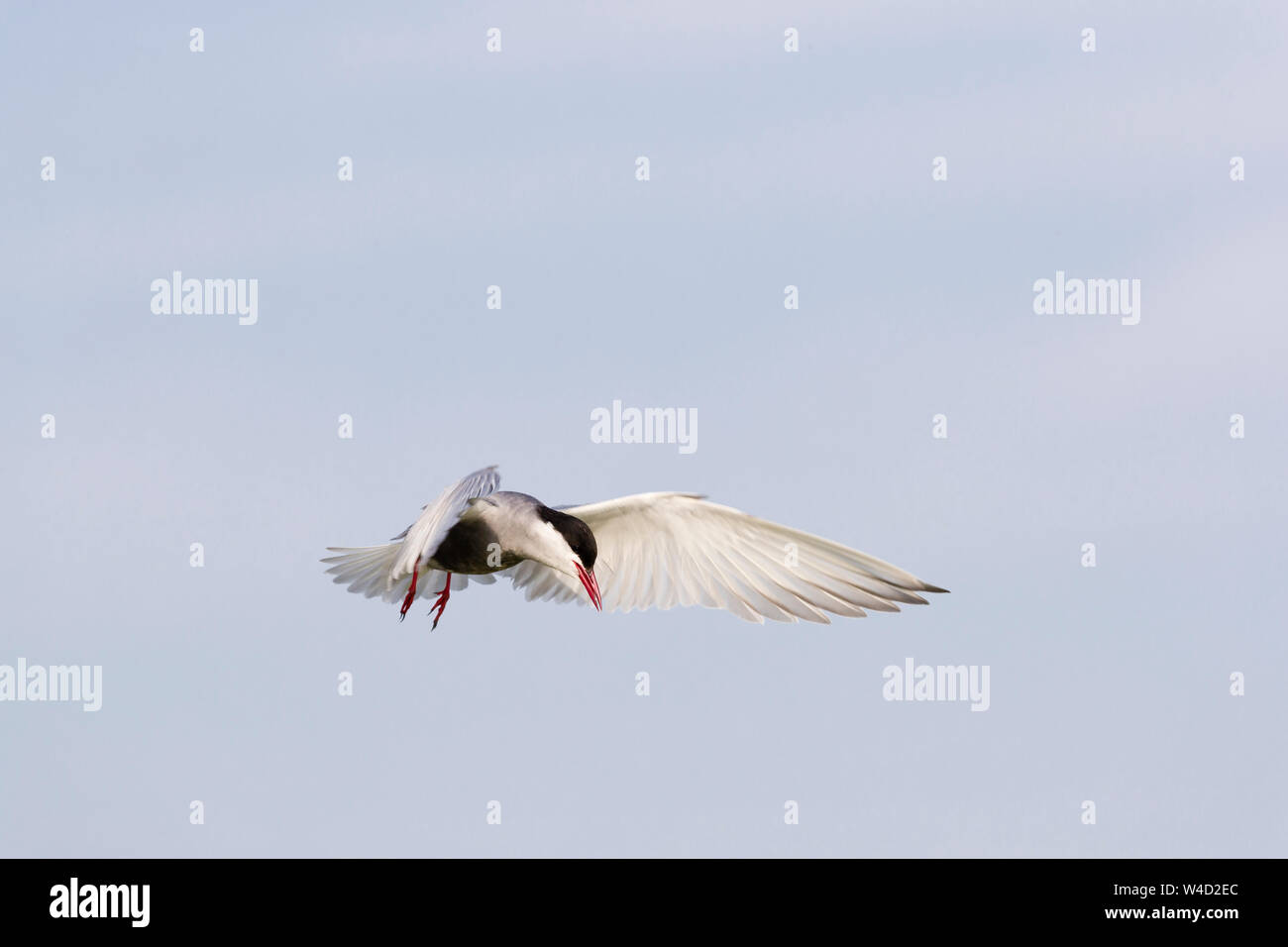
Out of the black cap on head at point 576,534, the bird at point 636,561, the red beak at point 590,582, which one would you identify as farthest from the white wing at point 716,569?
the black cap on head at point 576,534

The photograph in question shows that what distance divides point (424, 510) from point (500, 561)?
0.89m

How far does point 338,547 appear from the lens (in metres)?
15.2

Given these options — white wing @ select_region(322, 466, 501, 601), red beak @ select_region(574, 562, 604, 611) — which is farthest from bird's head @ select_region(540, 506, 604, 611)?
white wing @ select_region(322, 466, 501, 601)

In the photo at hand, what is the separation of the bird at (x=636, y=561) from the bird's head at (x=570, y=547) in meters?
0.01

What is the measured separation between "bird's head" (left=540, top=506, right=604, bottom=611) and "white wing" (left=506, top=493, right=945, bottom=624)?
64cm

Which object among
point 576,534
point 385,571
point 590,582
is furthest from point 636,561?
point 385,571

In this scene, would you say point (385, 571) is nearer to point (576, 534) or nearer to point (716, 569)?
point (576, 534)

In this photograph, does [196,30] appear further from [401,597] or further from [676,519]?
[676,519]

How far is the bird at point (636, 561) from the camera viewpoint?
13.1m

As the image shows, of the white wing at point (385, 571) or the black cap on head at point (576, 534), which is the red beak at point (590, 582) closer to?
the black cap on head at point (576, 534)

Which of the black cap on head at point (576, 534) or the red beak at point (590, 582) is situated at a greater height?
the black cap on head at point (576, 534)

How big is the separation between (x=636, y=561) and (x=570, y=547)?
1399mm
